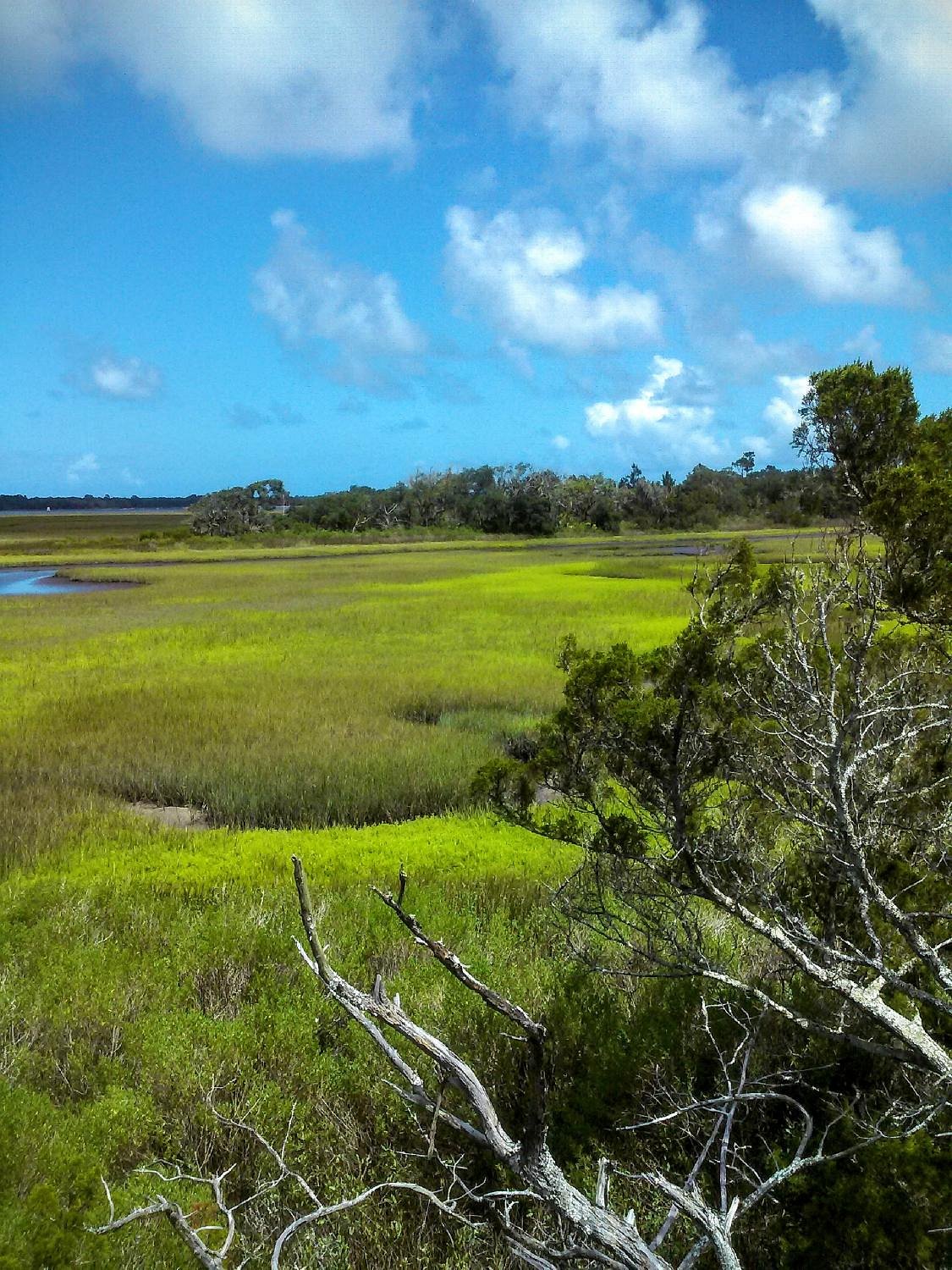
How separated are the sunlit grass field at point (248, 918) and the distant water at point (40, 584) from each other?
70.5 feet

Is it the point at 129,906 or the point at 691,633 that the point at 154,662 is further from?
the point at 691,633

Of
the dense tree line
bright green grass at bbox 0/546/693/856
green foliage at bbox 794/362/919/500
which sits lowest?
bright green grass at bbox 0/546/693/856

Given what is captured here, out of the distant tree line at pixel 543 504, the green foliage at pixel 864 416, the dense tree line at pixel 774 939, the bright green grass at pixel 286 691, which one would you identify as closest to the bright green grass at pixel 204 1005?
the dense tree line at pixel 774 939

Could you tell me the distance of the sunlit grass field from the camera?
3479 millimetres

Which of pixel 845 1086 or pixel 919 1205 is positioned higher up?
pixel 919 1205

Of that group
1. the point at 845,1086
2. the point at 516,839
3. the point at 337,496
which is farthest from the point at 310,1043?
the point at 337,496

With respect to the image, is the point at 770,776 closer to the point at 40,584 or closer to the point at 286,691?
the point at 286,691

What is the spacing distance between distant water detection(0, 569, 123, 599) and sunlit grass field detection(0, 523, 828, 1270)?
2149cm

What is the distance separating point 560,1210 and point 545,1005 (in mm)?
2396

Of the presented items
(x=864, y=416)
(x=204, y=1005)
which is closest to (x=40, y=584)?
(x=204, y=1005)

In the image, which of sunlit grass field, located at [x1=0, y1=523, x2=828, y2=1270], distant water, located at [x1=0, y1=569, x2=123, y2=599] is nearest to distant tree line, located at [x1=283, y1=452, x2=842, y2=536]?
distant water, located at [x1=0, y1=569, x2=123, y2=599]

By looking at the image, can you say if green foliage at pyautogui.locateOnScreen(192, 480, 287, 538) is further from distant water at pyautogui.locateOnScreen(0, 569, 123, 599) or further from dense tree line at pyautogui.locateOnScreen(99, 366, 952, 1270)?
dense tree line at pyautogui.locateOnScreen(99, 366, 952, 1270)

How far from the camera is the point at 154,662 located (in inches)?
719

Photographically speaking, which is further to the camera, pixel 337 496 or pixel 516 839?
pixel 337 496
